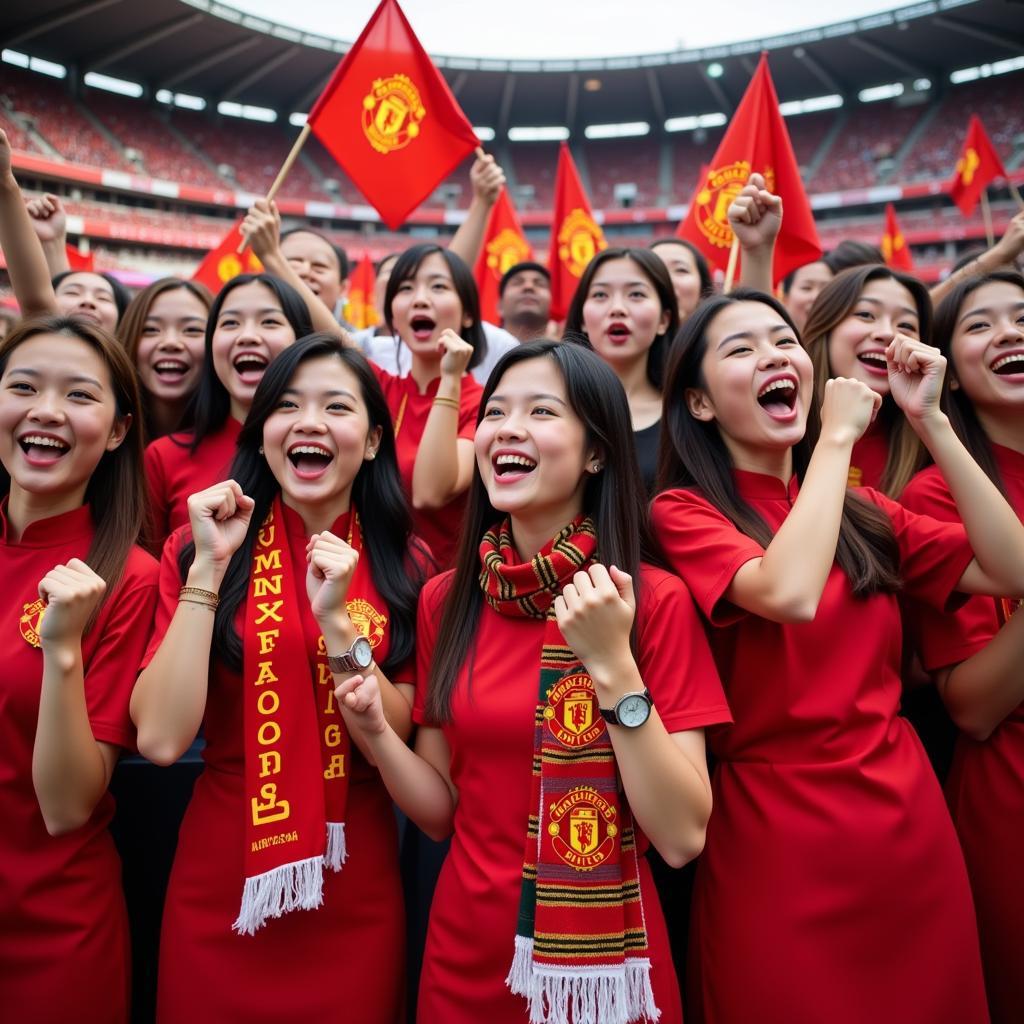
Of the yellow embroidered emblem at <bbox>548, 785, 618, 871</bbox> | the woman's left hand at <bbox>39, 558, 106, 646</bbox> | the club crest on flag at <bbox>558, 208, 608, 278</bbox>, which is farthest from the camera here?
the club crest on flag at <bbox>558, 208, 608, 278</bbox>

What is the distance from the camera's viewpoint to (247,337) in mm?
2896

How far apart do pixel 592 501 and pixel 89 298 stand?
3.16 m

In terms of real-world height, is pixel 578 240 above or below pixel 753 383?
above

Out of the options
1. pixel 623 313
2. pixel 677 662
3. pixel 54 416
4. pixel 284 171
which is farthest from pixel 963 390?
pixel 284 171

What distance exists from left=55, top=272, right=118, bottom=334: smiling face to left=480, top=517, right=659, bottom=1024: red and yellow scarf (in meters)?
3.29

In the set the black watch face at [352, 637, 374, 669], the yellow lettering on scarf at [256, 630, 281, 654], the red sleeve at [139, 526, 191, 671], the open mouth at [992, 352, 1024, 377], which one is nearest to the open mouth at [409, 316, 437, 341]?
the red sleeve at [139, 526, 191, 671]

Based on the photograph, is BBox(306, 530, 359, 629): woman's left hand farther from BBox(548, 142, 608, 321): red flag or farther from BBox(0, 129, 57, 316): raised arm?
BBox(548, 142, 608, 321): red flag

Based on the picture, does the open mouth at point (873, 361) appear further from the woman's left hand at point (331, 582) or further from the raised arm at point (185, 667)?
the raised arm at point (185, 667)

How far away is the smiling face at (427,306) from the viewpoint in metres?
3.59

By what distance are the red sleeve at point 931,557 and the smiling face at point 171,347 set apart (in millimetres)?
2815

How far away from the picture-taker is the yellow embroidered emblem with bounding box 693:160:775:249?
4582 millimetres

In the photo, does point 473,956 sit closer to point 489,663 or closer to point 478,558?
point 489,663

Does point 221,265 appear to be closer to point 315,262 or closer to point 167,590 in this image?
point 315,262

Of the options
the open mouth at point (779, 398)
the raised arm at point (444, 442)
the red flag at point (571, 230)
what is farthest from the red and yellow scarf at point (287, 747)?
the red flag at point (571, 230)
